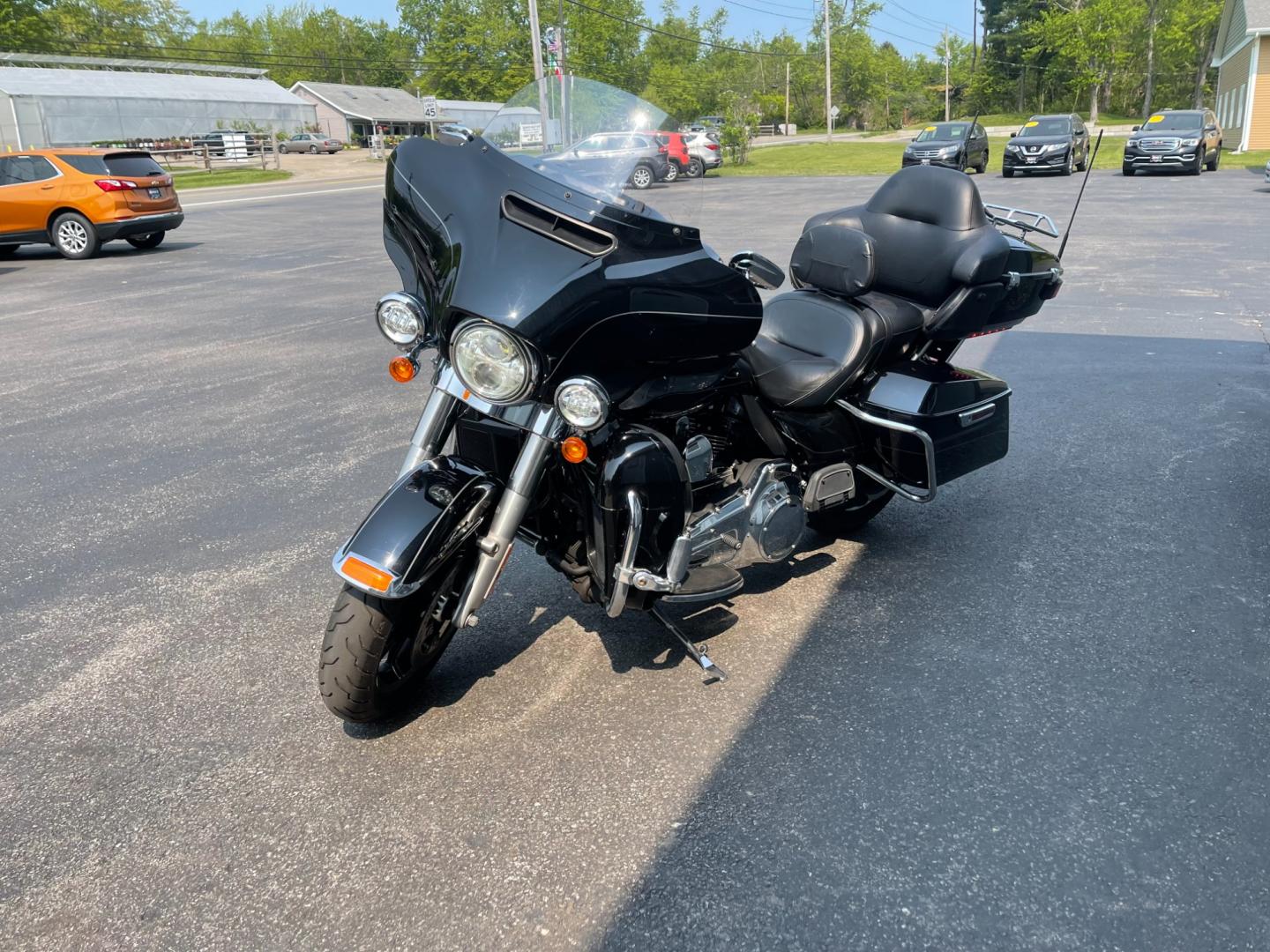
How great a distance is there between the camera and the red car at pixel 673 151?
289 cm

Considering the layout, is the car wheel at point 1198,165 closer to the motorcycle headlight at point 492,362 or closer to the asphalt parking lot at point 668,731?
the asphalt parking lot at point 668,731

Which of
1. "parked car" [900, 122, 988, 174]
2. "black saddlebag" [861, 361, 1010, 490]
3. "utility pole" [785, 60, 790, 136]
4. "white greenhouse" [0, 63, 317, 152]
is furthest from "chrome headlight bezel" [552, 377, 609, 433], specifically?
"utility pole" [785, 60, 790, 136]

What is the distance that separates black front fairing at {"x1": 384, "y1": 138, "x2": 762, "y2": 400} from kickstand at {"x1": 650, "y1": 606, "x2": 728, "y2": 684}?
89cm

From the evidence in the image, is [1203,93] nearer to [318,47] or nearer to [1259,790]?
[1259,790]

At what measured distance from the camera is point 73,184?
15.3 meters

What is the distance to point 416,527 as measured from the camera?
275 cm

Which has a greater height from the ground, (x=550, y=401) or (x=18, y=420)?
(x=550, y=401)

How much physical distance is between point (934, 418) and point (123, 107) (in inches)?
2420

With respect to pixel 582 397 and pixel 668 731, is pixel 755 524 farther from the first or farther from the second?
pixel 582 397

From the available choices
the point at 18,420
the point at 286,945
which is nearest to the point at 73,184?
the point at 18,420

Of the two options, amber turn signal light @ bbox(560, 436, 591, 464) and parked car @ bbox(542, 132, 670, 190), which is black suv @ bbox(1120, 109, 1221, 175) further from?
amber turn signal light @ bbox(560, 436, 591, 464)

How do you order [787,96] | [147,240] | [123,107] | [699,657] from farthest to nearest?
[787,96] < [123,107] < [147,240] < [699,657]

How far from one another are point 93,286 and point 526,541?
37.9 ft

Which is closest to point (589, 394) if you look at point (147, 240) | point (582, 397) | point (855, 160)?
point (582, 397)
